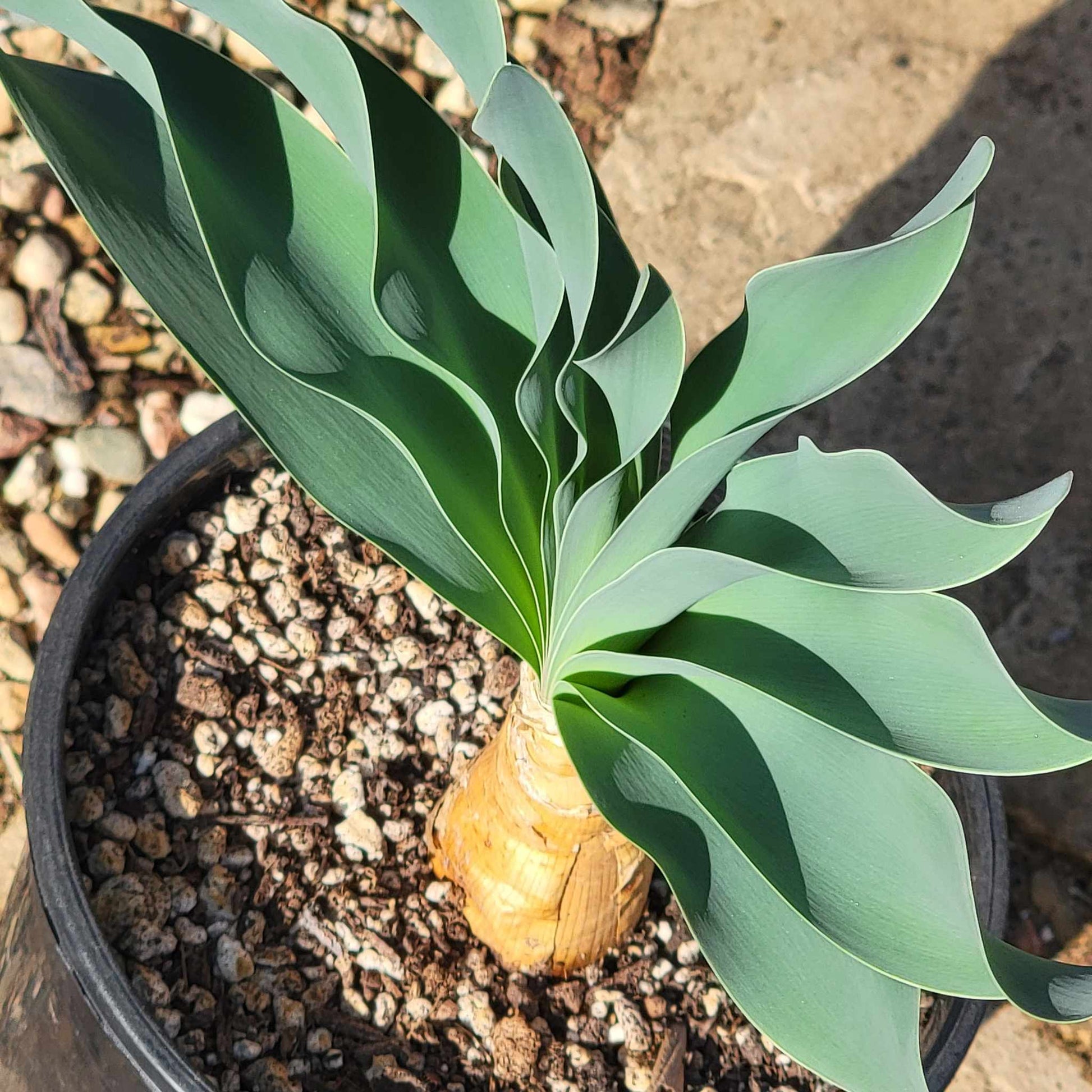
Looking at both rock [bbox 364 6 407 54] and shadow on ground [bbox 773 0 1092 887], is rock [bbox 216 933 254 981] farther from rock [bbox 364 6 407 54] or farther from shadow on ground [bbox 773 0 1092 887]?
rock [bbox 364 6 407 54]

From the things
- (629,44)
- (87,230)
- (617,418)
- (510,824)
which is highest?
(629,44)

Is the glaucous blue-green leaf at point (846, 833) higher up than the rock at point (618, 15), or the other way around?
the rock at point (618, 15)

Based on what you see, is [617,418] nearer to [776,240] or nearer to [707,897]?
[707,897]

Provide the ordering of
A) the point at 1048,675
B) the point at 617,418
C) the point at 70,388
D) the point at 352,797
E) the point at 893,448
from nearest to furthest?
the point at 617,418, the point at 352,797, the point at 70,388, the point at 1048,675, the point at 893,448

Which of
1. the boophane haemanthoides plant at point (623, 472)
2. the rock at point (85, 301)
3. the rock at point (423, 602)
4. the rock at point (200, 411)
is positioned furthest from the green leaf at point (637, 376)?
the rock at point (85, 301)

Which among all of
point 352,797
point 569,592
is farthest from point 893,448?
point 569,592

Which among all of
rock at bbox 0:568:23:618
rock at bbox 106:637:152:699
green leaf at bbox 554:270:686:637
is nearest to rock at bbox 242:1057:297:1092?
rock at bbox 106:637:152:699

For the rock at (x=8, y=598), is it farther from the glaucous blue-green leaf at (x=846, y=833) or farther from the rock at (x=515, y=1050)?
the glaucous blue-green leaf at (x=846, y=833)
